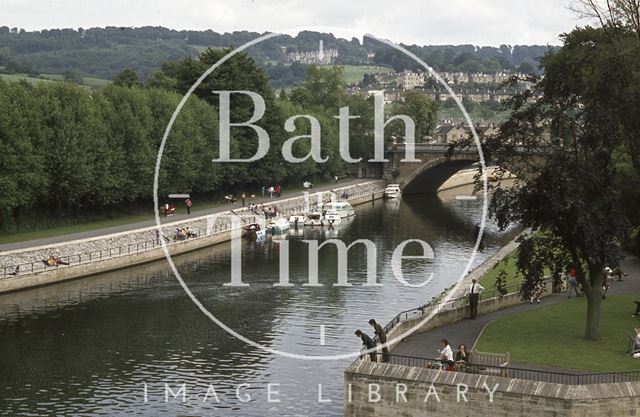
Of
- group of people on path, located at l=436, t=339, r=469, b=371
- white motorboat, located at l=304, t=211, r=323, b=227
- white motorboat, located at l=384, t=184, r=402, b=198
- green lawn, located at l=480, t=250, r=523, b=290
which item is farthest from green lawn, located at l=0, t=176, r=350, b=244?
group of people on path, located at l=436, t=339, r=469, b=371

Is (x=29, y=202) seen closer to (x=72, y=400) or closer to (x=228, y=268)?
(x=228, y=268)

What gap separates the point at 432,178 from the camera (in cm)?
16238

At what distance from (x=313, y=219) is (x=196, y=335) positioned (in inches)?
2193

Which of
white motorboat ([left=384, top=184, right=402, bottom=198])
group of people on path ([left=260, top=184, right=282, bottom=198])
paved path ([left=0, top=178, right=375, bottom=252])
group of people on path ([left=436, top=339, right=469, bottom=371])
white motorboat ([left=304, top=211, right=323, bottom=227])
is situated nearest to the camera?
group of people on path ([left=436, top=339, right=469, bottom=371])

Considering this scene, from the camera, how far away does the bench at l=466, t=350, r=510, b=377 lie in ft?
123

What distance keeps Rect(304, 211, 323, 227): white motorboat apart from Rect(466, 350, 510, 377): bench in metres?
69.8

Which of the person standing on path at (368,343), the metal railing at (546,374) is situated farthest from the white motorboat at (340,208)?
the metal railing at (546,374)

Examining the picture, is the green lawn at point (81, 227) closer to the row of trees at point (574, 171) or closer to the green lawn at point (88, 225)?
the green lawn at point (88, 225)

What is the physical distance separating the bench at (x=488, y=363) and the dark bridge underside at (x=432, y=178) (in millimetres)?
112127

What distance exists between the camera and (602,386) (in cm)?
3588

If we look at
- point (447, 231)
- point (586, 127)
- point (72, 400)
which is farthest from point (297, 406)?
point (447, 231)

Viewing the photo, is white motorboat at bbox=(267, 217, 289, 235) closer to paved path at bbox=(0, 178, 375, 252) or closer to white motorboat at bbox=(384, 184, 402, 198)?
paved path at bbox=(0, 178, 375, 252)

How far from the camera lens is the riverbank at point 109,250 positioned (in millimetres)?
69125

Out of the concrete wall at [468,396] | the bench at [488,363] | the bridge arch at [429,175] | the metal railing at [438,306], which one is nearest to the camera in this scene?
the concrete wall at [468,396]
